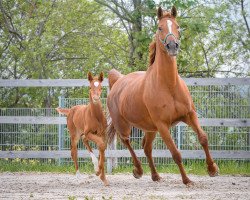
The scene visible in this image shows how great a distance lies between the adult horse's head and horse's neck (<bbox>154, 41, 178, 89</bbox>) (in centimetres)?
26

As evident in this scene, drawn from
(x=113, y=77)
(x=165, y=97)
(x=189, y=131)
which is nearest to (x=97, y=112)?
(x=113, y=77)

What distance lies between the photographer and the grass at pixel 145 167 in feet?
41.3

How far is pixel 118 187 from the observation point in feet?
32.0

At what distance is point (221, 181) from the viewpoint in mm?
10727

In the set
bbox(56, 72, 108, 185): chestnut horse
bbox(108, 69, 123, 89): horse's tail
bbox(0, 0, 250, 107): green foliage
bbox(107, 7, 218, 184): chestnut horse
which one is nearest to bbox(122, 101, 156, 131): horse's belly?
bbox(107, 7, 218, 184): chestnut horse

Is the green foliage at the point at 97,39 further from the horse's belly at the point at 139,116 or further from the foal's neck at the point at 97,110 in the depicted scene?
the horse's belly at the point at 139,116

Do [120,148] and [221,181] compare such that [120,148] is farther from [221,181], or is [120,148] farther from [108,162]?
[221,181]

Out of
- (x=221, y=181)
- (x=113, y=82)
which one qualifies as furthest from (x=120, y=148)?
(x=221, y=181)

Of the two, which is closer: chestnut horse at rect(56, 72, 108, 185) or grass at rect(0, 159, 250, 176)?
chestnut horse at rect(56, 72, 108, 185)

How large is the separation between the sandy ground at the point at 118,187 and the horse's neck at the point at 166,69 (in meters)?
1.47

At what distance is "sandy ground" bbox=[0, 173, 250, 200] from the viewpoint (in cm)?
820

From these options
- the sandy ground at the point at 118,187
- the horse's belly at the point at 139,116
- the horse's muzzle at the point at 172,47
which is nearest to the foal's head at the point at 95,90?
the horse's belly at the point at 139,116

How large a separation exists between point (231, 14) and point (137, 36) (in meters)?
2.97

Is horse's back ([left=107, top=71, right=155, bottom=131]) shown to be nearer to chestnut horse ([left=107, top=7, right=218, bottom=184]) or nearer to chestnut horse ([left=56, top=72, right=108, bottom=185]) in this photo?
chestnut horse ([left=107, top=7, right=218, bottom=184])
